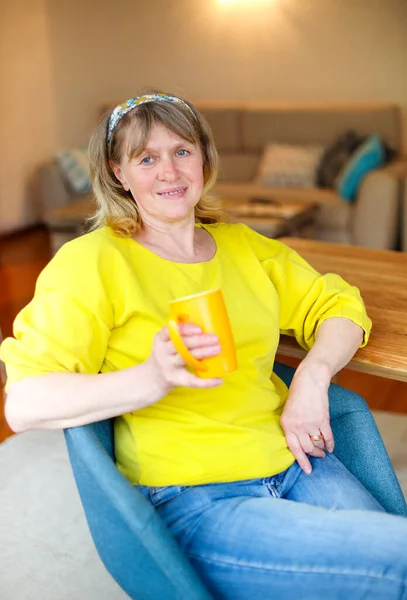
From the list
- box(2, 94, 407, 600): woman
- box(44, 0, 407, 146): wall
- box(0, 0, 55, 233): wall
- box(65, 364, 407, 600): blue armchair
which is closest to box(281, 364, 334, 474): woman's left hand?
box(2, 94, 407, 600): woman

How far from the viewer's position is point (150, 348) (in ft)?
4.12

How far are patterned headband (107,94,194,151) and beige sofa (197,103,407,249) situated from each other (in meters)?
3.23

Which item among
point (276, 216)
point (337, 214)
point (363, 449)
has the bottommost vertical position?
point (337, 214)

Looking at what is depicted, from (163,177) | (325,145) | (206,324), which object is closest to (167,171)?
(163,177)

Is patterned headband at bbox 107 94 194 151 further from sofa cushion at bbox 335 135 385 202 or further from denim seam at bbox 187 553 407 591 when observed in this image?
sofa cushion at bbox 335 135 385 202

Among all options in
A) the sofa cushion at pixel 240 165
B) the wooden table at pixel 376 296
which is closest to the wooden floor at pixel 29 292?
the wooden table at pixel 376 296

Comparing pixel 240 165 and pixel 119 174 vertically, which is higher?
pixel 119 174

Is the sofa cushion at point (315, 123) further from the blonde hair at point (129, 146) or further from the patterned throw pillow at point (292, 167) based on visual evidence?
the blonde hair at point (129, 146)

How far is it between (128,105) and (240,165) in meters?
4.24

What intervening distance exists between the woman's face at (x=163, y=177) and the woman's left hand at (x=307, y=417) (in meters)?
0.38

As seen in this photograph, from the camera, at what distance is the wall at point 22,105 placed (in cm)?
549

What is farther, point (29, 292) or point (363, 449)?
point (29, 292)

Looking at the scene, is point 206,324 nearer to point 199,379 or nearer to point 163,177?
point 199,379

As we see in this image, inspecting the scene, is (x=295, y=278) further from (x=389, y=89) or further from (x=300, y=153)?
(x=389, y=89)
